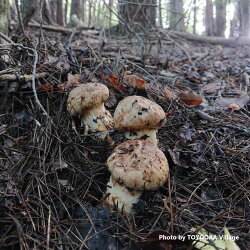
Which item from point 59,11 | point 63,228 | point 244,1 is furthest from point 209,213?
point 244,1

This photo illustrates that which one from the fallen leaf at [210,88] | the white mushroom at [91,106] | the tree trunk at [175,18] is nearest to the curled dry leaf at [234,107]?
the fallen leaf at [210,88]

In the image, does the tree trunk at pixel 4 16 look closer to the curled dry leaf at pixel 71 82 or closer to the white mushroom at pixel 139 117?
the curled dry leaf at pixel 71 82

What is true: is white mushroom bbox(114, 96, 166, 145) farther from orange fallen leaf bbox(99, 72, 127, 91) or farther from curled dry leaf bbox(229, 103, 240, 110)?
curled dry leaf bbox(229, 103, 240, 110)

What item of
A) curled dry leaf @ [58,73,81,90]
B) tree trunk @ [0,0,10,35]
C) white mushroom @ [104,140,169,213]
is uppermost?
tree trunk @ [0,0,10,35]

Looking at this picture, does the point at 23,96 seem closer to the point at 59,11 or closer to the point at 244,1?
the point at 59,11

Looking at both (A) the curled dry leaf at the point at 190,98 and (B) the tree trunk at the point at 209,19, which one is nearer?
(A) the curled dry leaf at the point at 190,98

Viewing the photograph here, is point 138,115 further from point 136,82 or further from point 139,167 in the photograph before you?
point 136,82

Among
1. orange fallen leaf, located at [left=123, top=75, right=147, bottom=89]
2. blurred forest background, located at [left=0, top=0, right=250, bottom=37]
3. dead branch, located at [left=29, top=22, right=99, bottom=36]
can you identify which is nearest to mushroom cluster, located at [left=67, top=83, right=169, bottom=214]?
orange fallen leaf, located at [left=123, top=75, right=147, bottom=89]
